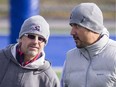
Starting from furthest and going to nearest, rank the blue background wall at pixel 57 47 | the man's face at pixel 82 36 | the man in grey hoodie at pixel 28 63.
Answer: the blue background wall at pixel 57 47, the man in grey hoodie at pixel 28 63, the man's face at pixel 82 36

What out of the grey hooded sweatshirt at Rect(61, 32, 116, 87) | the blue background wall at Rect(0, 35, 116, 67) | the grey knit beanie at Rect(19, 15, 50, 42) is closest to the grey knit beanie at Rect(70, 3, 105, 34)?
the grey hooded sweatshirt at Rect(61, 32, 116, 87)

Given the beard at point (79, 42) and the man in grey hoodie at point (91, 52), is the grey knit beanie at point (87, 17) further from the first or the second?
the beard at point (79, 42)

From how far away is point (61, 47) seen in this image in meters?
16.2

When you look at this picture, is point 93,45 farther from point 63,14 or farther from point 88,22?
point 63,14

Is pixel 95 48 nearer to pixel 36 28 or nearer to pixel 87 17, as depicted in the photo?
pixel 87 17

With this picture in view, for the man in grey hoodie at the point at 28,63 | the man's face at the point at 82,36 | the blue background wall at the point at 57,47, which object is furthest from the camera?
the blue background wall at the point at 57,47

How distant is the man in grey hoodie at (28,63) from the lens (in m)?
5.36

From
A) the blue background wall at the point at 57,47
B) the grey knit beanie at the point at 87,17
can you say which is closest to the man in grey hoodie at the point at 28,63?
the grey knit beanie at the point at 87,17

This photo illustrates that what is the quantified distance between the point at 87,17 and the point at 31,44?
54 centimetres

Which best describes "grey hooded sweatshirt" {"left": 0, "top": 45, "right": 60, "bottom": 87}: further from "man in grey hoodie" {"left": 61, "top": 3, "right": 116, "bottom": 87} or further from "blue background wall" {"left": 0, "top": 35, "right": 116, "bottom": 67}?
"blue background wall" {"left": 0, "top": 35, "right": 116, "bottom": 67}

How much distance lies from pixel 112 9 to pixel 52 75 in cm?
2400

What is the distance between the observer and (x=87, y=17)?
530 centimetres

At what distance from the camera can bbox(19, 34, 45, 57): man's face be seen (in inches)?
209

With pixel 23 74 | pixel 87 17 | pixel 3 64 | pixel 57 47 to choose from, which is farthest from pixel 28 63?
pixel 57 47
